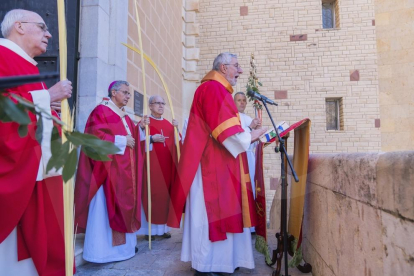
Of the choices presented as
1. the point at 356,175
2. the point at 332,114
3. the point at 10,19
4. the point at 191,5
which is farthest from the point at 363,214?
the point at 191,5

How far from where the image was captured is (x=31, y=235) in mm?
1802

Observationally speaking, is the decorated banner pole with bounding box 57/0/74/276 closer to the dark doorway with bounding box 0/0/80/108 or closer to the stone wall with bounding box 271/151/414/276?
the stone wall with bounding box 271/151/414/276

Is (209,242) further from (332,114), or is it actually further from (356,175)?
(332,114)

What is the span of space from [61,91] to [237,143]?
4.52ft

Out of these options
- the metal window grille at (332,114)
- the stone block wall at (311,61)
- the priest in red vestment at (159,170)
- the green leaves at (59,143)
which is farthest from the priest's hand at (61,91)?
the metal window grille at (332,114)

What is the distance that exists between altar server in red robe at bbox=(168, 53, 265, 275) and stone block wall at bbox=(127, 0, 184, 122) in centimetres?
237

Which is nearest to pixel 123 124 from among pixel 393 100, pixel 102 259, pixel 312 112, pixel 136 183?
pixel 136 183

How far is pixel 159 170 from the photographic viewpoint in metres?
4.50

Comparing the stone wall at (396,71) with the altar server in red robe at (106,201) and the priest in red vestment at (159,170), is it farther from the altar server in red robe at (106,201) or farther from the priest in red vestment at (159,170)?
the altar server in red robe at (106,201)

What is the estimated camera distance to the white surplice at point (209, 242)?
8.76ft

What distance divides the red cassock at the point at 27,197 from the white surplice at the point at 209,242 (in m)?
1.09

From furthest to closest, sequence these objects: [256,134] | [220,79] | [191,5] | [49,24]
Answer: [191,5], [49,24], [220,79], [256,134]

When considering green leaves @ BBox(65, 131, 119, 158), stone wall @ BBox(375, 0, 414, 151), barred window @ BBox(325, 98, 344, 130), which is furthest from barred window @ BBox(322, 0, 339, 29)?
green leaves @ BBox(65, 131, 119, 158)

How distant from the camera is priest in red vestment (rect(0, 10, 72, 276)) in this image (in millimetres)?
1730
